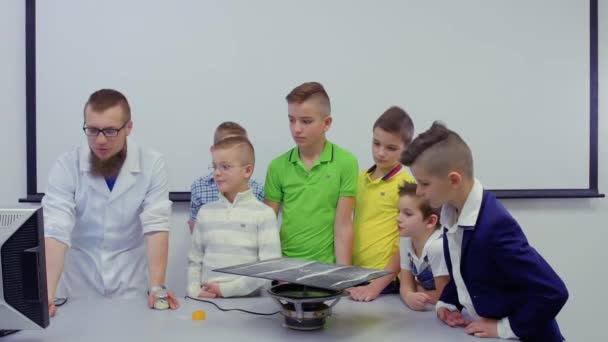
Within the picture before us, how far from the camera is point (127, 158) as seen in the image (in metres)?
2.20

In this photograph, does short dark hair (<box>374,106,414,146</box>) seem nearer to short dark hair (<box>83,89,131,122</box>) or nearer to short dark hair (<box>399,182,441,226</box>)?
short dark hair (<box>399,182,441,226</box>)

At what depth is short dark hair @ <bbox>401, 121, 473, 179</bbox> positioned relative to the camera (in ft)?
5.49

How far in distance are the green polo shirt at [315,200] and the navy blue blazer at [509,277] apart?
0.81m

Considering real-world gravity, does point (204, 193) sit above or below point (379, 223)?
above

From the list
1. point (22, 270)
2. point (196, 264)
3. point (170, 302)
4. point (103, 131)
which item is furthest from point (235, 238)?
point (22, 270)

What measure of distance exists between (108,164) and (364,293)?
42.8 inches

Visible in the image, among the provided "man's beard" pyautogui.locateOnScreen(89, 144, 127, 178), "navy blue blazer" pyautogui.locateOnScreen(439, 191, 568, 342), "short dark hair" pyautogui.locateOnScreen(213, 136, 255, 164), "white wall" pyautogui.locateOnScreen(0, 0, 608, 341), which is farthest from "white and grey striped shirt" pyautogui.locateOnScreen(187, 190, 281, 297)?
"white wall" pyautogui.locateOnScreen(0, 0, 608, 341)

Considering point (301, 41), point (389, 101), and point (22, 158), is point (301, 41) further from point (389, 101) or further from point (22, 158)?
point (22, 158)

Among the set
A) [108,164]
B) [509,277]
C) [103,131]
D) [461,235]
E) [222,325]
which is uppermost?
[103,131]

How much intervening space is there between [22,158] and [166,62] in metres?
0.93

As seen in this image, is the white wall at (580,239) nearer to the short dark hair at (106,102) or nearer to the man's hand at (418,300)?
the man's hand at (418,300)

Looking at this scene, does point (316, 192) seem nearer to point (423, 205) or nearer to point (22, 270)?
point (423, 205)

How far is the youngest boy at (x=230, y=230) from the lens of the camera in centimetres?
210

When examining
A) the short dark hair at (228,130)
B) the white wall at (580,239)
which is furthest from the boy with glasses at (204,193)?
the white wall at (580,239)
